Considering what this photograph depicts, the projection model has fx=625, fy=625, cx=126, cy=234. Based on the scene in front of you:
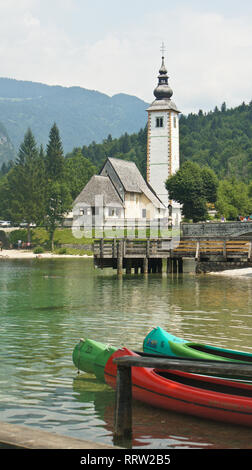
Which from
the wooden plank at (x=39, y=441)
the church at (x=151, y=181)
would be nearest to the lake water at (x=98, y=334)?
the wooden plank at (x=39, y=441)

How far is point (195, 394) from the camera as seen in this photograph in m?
11.6

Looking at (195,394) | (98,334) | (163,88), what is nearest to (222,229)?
(163,88)

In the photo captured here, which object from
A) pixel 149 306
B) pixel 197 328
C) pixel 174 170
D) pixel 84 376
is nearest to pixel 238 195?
pixel 174 170

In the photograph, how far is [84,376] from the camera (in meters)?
15.4

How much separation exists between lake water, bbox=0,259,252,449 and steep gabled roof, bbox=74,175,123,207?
44.4 meters

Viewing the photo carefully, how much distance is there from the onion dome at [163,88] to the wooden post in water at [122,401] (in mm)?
92863

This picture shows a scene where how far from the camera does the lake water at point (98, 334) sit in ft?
37.4

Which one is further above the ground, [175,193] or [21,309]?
[175,193]

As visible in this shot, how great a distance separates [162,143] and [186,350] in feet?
278

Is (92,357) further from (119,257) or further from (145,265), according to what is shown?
(145,265)

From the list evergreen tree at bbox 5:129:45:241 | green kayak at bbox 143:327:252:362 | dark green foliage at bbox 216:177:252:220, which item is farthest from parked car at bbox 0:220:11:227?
green kayak at bbox 143:327:252:362

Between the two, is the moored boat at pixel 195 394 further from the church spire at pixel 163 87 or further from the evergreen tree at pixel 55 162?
the evergreen tree at pixel 55 162
